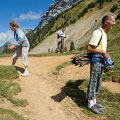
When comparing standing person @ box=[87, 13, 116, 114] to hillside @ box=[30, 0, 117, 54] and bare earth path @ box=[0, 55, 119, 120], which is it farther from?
hillside @ box=[30, 0, 117, 54]

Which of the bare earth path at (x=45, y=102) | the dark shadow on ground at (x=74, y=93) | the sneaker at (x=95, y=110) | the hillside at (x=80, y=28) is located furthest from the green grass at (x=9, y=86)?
the hillside at (x=80, y=28)

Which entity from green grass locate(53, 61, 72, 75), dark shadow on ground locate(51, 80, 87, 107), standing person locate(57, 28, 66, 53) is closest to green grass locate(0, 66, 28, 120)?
dark shadow on ground locate(51, 80, 87, 107)

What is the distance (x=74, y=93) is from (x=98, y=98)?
1.03m

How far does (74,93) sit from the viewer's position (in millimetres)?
6953

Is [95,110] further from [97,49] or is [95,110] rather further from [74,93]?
[97,49]

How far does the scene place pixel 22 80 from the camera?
24.3 feet

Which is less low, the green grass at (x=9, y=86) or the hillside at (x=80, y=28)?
the hillside at (x=80, y=28)

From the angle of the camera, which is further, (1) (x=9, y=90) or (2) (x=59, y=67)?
(2) (x=59, y=67)

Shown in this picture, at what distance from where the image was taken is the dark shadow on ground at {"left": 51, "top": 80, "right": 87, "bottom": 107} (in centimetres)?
630

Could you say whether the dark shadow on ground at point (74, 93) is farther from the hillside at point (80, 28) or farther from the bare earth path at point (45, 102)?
the hillside at point (80, 28)

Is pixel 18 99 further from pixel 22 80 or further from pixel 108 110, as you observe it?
pixel 108 110

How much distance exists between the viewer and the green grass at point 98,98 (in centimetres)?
543

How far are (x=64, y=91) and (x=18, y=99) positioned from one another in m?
2.25

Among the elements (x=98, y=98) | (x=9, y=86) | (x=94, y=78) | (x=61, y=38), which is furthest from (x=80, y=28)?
(x=94, y=78)
